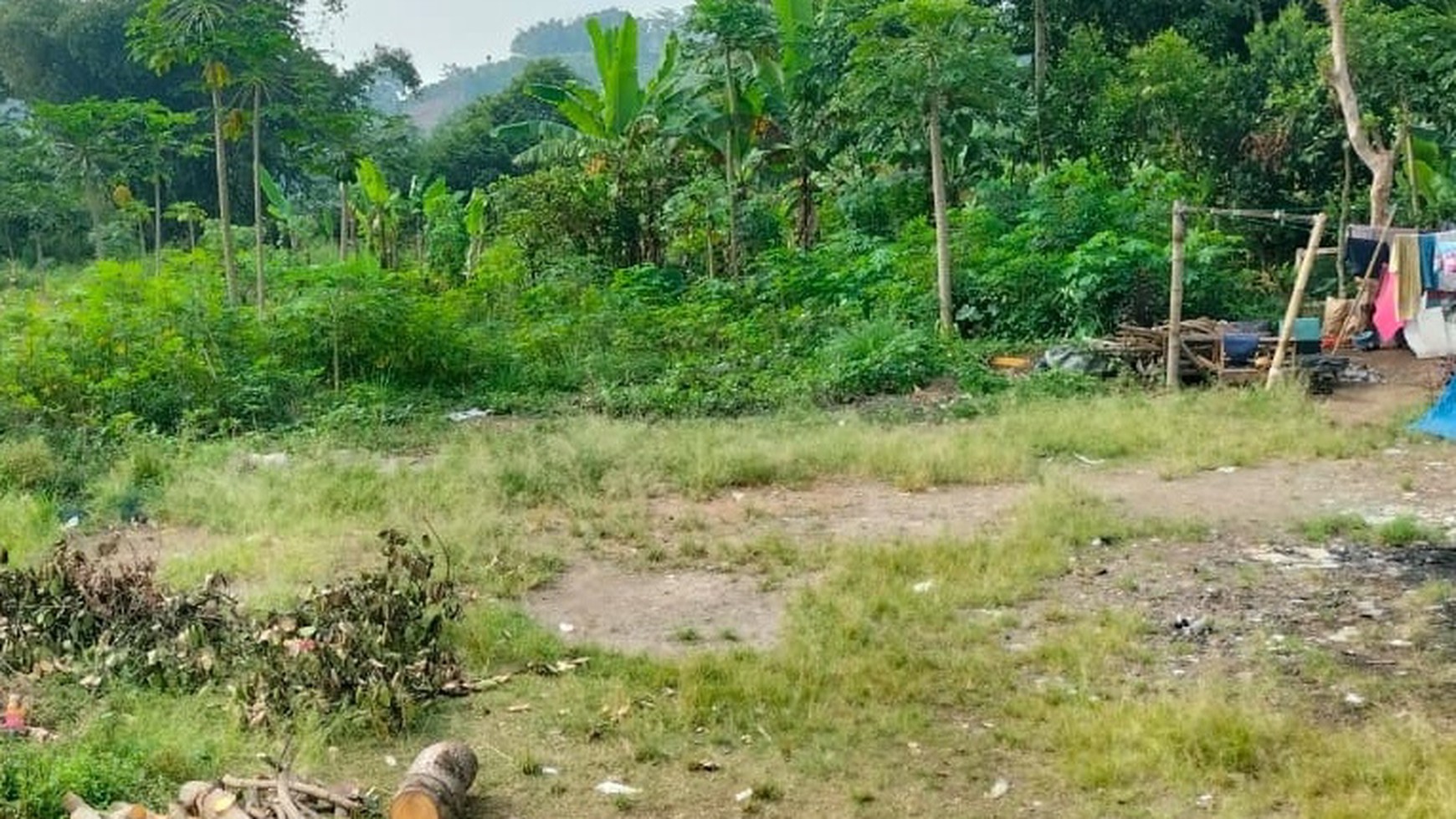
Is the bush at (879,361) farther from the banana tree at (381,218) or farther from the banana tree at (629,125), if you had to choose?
the banana tree at (381,218)

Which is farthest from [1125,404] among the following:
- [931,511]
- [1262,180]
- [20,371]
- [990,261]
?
[20,371]

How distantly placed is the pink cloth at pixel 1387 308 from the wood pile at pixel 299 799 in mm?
9576

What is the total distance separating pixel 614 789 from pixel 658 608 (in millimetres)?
1871

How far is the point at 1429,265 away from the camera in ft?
34.7

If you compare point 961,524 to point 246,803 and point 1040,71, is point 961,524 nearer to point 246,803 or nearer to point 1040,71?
point 246,803

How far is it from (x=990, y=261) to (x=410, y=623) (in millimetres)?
9499

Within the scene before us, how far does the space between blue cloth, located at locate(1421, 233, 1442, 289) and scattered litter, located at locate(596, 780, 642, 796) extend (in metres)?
9.00

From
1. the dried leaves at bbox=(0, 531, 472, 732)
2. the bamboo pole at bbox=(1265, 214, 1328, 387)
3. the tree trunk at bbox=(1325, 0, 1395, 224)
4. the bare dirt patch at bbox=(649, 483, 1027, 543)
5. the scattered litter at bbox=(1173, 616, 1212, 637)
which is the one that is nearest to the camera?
the dried leaves at bbox=(0, 531, 472, 732)

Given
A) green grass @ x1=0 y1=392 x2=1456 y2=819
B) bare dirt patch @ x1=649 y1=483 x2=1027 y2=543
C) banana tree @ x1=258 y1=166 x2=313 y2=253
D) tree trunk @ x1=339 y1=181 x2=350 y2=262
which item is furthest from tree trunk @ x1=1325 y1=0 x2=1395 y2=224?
banana tree @ x1=258 y1=166 x2=313 y2=253

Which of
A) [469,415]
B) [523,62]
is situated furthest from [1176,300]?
[523,62]

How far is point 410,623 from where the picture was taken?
532cm

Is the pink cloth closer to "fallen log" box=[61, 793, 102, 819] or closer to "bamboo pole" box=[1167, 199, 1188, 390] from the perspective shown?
"bamboo pole" box=[1167, 199, 1188, 390]

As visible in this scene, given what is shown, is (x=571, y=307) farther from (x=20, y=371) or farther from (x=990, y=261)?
(x=20, y=371)

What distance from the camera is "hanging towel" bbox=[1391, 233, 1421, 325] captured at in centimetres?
1062
